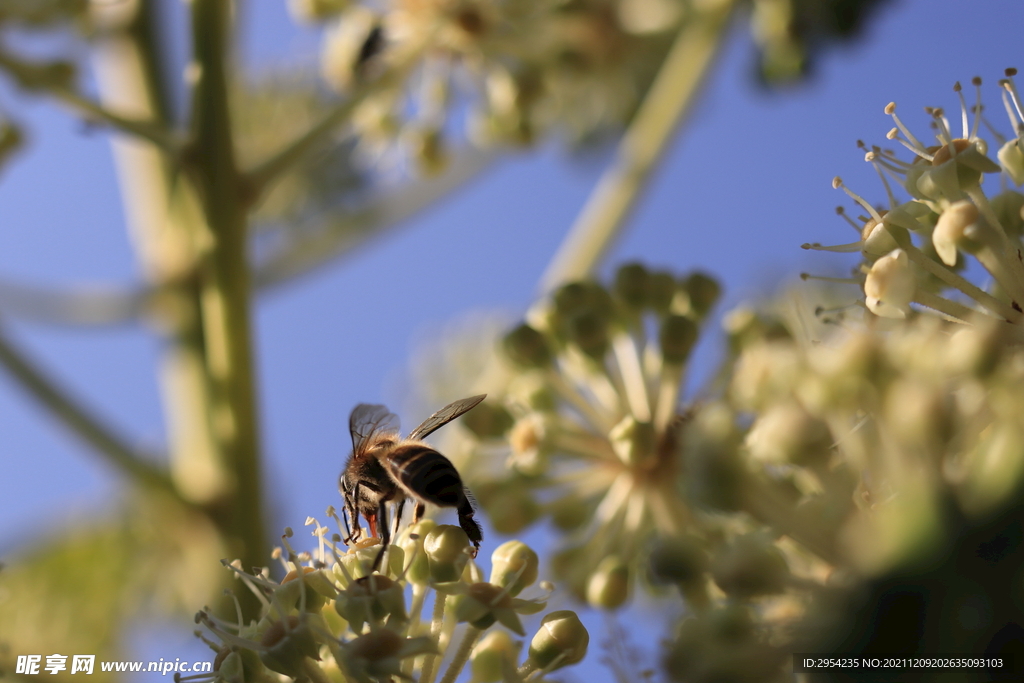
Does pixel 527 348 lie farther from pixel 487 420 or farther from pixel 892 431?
pixel 892 431

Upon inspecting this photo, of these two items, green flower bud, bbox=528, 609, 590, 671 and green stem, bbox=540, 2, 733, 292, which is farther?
green stem, bbox=540, 2, 733, 292

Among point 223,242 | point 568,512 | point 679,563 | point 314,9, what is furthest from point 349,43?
point 679,563

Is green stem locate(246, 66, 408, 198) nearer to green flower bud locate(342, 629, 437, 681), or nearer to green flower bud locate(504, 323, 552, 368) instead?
green flower bud locate(504, 323, 552, 368)

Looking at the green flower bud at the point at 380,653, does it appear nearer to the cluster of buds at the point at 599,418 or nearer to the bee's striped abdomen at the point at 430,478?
the bee's striped abdomen at the point at 430,478

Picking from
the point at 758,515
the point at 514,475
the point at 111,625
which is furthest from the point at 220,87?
the point at 758,515

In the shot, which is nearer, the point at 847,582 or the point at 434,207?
the point at 847,582

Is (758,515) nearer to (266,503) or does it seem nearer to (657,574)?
(657,574)

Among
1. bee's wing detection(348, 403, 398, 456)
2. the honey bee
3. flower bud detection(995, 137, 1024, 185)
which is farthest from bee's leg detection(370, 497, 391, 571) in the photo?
flower bud detection(995, 137, 1024, 185)
